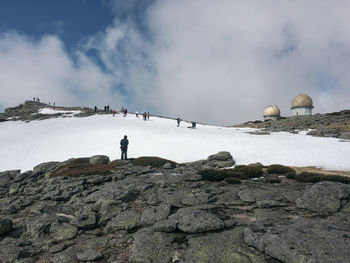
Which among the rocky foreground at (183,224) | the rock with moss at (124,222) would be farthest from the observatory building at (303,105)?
the rock with moss at (124,222)

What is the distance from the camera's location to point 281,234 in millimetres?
6520

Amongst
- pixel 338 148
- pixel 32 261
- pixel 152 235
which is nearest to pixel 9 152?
pixel 32 261

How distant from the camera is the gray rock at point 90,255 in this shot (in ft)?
23.0

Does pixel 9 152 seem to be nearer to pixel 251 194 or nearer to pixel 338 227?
pixel 251 194

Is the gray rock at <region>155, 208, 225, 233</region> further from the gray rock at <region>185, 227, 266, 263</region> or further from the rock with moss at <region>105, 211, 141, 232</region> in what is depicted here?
the rock with moss at <region>105, 211, 141, 232</region>

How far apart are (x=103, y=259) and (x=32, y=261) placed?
263 centimetres

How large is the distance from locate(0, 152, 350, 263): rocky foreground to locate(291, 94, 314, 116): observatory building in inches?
2893

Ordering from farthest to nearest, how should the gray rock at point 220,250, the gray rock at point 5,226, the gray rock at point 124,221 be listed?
the gray rock at point 5,226, the gray rock at point 124,221, the gray rock at point 220,250

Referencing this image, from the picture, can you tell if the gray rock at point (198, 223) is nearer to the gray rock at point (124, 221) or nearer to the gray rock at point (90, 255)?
the gray rock at point (124, 221)

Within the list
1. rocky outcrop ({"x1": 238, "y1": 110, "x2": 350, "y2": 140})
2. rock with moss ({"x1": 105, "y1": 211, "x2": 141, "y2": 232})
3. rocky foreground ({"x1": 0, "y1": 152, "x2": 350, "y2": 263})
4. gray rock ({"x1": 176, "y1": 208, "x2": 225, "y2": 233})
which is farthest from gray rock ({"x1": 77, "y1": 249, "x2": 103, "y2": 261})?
rocky outcrop ({"x1": 238, "y1": 110, "x2": 350, "y2": 140})

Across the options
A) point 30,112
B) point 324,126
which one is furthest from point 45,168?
point 30,112

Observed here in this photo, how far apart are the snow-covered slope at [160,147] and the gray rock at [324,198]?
12.5 meters

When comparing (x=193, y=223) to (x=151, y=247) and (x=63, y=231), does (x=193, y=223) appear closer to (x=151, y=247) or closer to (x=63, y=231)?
(x=151, y=247)

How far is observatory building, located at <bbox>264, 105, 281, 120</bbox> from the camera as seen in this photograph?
8425cm
